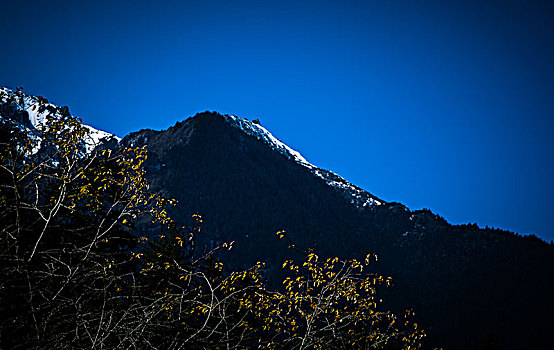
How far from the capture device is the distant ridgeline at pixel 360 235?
5694 inches

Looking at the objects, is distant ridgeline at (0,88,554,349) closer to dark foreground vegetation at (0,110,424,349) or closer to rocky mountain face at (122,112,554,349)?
rocky mountain face at (122,112,554,349)

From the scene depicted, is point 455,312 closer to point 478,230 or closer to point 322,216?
point 478,230

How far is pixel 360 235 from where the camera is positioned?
180m

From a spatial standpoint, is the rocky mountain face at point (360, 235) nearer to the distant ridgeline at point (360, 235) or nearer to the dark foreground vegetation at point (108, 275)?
the distant ridgeline at point (360, 235)

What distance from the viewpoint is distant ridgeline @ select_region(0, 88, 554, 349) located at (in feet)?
474

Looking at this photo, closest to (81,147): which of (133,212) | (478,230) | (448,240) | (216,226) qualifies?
(133,212)

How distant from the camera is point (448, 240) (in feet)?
596

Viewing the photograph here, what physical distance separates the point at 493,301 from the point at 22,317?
187024 mm

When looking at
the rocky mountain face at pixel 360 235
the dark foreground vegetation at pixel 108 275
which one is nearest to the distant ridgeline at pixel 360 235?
the rocky mountain face at pixel 360 235

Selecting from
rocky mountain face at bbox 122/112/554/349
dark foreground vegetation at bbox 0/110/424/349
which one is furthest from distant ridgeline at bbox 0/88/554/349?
dark foreground vegetation at bbox 0/110/424/349

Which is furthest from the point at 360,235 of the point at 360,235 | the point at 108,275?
the point at 108,275

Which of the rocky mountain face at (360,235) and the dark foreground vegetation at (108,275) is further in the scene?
the rocky mountain face at (360,235)

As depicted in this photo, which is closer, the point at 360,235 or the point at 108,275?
the point at 108,275

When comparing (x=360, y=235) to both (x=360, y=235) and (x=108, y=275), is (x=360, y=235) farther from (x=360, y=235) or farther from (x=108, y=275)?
(x=108, y=275)
